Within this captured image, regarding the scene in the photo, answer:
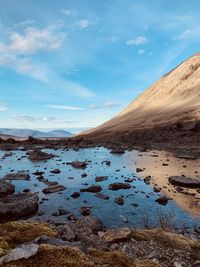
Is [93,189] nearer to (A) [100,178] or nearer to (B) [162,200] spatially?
(A) [100,178]

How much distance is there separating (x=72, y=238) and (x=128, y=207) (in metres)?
9.63

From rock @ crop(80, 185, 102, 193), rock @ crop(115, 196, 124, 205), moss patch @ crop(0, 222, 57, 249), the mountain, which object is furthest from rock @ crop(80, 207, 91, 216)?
the mountain

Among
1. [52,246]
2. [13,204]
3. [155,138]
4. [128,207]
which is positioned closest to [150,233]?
[52,246]

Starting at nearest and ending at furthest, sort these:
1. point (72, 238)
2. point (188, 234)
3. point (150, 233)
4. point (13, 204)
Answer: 1. point (72, 238)
2. point (150, 233)
3. point (188, 234)
4. point (13, 204)

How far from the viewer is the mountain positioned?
97.9 meters

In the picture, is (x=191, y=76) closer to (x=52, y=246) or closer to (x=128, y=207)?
(x=128, y=207)

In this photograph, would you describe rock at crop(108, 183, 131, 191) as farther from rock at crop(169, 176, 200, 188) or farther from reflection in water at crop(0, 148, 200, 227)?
rock at crop(169, 176, 200, 188)

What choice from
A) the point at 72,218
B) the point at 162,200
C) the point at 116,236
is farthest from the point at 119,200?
the point at 116,236

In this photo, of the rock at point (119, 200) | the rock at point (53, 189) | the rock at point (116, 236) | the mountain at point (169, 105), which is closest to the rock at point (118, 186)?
the rock at point (119, 200)

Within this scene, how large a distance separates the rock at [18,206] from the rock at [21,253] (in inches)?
427

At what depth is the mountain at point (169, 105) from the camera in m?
97.9

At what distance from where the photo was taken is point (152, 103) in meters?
143

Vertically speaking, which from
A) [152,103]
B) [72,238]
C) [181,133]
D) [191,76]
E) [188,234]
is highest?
[191,76]

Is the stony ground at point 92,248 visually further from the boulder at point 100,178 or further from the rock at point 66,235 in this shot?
the boulder at point 100,178
